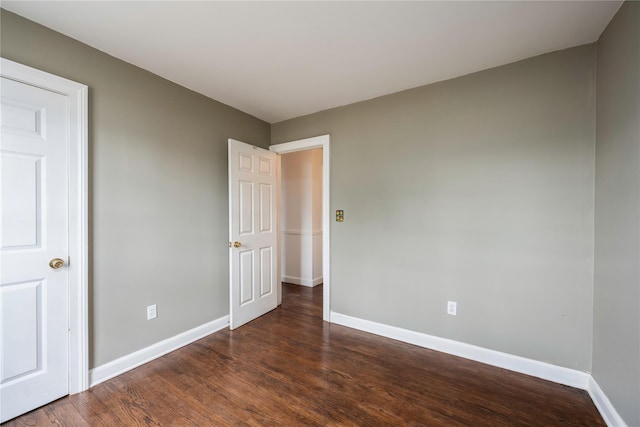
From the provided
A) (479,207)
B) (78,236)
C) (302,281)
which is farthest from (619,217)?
(302,281)

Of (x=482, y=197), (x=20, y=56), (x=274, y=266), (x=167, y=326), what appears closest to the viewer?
(x=20, y=56)

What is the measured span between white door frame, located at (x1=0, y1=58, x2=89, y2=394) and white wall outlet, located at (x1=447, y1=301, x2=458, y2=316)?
9.47 feet

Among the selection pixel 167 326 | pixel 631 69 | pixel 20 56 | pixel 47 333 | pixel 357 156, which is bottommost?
pixel 167 326

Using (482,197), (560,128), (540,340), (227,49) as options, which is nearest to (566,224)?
(482,197)

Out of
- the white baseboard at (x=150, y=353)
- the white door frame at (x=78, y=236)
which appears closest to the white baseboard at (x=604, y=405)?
the white baseboard at (x=150, y=353)

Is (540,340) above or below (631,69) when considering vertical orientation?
below

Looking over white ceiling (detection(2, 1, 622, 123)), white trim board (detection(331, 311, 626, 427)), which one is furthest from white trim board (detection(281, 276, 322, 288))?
white ceiling (detection(2, 1, 622, 123))

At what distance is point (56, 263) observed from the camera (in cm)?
169

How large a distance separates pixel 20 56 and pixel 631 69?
3.57 metres

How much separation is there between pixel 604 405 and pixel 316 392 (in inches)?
71.4

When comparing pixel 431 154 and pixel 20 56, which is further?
pixel 431 154

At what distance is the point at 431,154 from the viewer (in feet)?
7.88

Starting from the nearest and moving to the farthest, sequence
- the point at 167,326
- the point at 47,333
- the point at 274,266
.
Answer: the point at 47,333, the point at 167,326, the point at 274,266

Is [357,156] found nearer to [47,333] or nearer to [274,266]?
[274,266]
